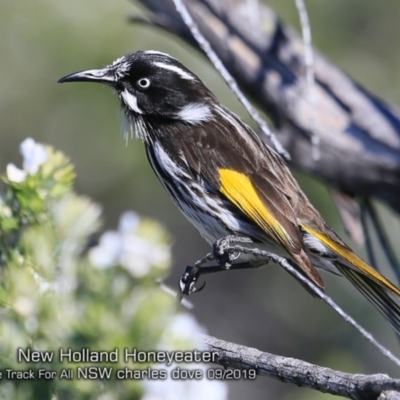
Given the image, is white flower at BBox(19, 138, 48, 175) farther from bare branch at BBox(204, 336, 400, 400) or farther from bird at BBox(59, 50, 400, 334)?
bird at BBox(59, 50, 400, 334)

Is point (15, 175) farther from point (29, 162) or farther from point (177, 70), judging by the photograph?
point (177, 70)

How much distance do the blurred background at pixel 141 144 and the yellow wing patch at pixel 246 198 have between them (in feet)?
8.99

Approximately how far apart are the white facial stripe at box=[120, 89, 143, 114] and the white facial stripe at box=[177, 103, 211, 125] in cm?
19

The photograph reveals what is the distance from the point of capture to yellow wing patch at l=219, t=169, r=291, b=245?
3752mm

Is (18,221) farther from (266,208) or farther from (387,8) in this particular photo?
(387,8)

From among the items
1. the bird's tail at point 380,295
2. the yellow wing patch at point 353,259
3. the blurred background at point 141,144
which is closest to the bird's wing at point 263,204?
the yellow wing patch at point 353,259

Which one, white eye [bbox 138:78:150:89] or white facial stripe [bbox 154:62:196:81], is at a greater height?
white facial stripe [bbox 154:62:196:81]

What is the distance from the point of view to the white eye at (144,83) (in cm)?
414

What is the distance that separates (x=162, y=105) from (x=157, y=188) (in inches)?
120

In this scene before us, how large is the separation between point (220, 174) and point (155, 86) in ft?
1.82

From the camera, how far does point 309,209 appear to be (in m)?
3.95

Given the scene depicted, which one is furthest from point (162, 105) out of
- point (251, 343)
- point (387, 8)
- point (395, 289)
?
point (387, 8)

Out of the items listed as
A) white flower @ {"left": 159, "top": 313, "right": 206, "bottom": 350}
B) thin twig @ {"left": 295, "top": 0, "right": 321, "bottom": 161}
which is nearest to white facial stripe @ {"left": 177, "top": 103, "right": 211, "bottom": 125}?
thin twig @ {"left": 295, "top": 0, "right": 321, "bottom": 161}

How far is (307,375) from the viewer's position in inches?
102
